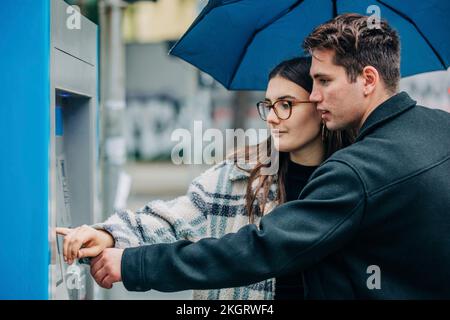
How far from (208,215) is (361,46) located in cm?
90

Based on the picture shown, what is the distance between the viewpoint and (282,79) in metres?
2.59

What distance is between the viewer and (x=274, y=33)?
2.96 m

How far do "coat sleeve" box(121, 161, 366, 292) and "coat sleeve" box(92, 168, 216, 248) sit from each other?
29cm

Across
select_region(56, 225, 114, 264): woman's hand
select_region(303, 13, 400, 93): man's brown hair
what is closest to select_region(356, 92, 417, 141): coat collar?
select_region(303, 13, 400, 93): man's brown hair

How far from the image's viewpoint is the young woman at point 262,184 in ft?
8.17

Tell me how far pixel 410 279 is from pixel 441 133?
1.55 feet

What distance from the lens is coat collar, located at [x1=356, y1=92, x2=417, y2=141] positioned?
2.05m

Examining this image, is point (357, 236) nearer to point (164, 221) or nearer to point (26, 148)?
point (164, 221)

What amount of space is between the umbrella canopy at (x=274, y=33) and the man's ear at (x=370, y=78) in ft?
2.40

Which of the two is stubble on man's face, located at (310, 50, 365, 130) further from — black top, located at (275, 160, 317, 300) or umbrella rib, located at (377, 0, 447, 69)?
umbrella rib, located at (377, 0, 447, 69)

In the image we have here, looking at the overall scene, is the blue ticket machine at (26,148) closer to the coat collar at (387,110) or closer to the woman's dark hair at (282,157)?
the woman's dark hair at (282,157)

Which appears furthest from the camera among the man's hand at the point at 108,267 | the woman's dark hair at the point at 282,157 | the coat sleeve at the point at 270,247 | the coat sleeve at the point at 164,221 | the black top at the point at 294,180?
the woman's dark hair at the point at 282,157

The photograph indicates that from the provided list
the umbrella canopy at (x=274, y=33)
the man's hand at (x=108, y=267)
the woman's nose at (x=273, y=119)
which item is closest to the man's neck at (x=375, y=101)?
the woman's nose at (x=273, y=119)

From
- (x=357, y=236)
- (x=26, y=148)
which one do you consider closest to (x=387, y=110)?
(x=357, y=236)
